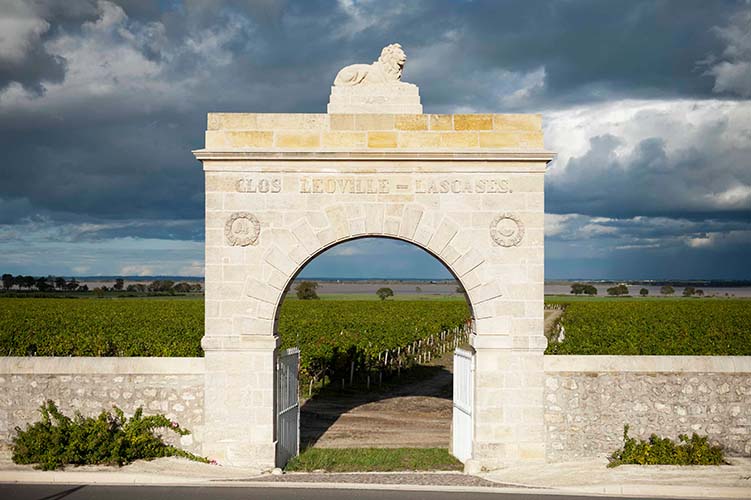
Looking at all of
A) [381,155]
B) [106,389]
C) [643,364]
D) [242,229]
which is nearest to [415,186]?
[381,155]

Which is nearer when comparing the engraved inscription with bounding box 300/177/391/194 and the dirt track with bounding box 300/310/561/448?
the engraved inscription with bounding box 300/177/391/194

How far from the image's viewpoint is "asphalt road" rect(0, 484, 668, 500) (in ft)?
31.9

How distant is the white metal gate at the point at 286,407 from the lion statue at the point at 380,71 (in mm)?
4741

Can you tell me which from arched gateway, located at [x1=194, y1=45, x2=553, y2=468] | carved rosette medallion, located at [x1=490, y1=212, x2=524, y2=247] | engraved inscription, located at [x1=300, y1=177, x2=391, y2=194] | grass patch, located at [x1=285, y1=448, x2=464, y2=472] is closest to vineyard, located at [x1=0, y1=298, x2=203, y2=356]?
grass patch, located at [x1=285, y1=448, x2=464, y2=472]

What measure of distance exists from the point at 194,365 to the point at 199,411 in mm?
745

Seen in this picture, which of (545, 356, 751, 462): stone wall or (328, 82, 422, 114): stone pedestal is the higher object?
(328, 82, 422, 114): stone pedestal

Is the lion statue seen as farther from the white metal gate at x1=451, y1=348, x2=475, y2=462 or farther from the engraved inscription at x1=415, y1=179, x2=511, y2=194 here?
the white metal gate at x1=451, y1=348, x2=475, y2=462

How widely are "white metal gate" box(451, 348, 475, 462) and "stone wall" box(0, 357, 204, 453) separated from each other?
4.40 m

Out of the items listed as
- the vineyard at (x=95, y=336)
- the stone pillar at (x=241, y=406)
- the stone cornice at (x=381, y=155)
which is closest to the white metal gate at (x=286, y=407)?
the stone pillar at (x=241, y=406)

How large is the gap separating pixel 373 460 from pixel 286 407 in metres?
2.02

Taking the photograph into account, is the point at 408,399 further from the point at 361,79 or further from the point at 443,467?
the point at 361,79

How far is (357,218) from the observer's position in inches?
469

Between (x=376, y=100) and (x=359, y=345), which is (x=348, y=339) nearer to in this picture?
(x=359, y=345)

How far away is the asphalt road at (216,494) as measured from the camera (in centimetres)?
973
